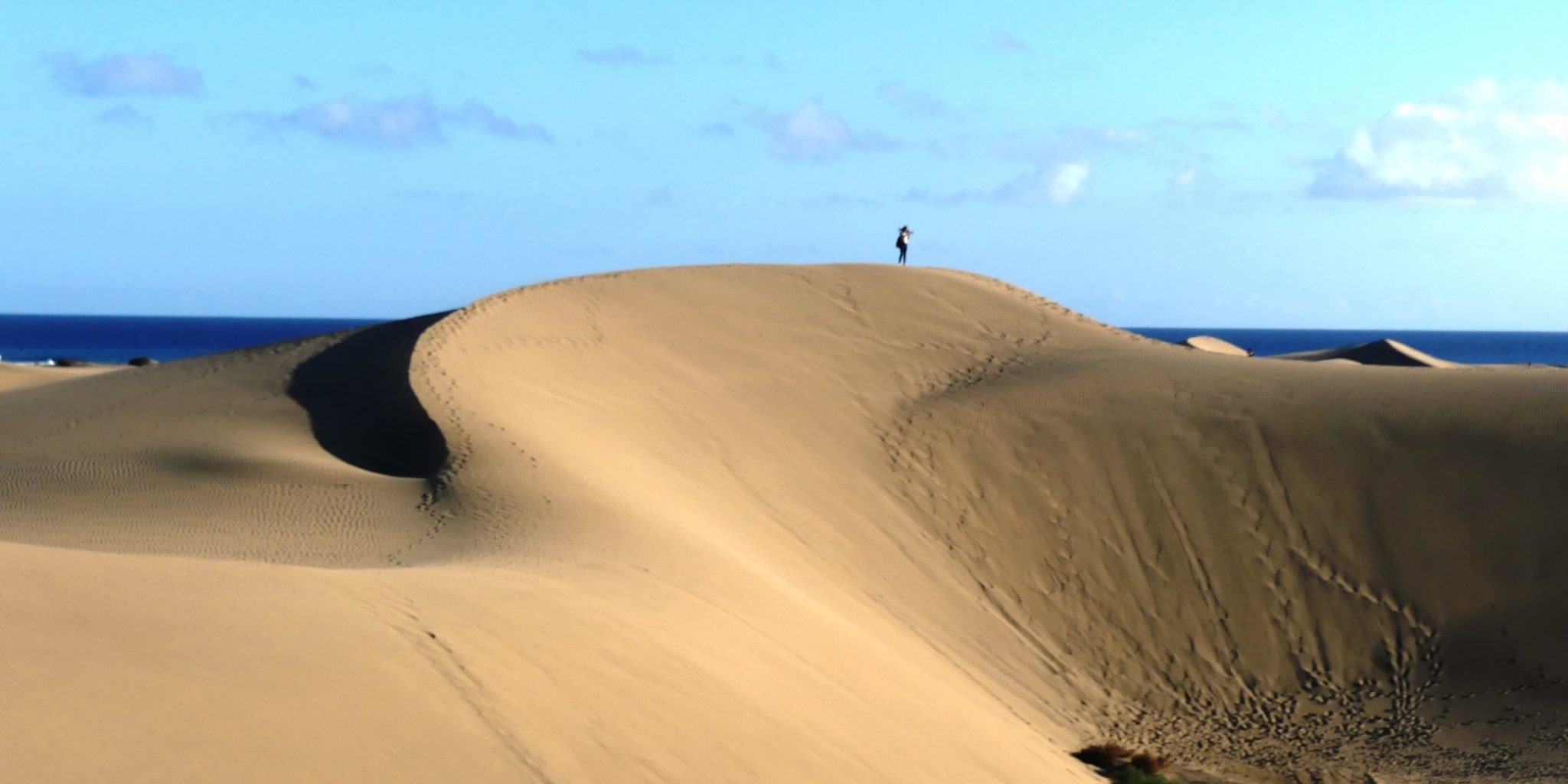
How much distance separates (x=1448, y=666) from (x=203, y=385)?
15.3 metres

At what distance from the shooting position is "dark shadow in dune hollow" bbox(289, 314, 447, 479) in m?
13.3

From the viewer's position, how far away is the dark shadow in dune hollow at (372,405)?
13.3 m

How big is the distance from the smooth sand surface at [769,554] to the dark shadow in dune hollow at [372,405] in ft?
0.27

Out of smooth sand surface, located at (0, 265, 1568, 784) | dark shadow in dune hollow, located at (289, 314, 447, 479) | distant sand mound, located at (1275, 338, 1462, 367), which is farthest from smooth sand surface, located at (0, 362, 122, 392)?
distant sand mound, located at (1275, 338, 1462, 367)

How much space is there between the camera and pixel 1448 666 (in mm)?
14914

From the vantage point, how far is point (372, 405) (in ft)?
49.8

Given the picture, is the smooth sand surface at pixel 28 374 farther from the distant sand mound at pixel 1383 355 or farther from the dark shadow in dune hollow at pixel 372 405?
the distant sand mound at pixel 1383 355

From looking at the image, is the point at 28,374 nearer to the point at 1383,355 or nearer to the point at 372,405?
the point at 372,405

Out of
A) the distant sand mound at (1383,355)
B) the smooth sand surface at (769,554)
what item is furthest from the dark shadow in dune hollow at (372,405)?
the distant sand mound at (1383,355)

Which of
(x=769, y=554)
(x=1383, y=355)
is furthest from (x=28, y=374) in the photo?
(x=1383, y=355)

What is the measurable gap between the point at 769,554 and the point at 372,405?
16.4 ft

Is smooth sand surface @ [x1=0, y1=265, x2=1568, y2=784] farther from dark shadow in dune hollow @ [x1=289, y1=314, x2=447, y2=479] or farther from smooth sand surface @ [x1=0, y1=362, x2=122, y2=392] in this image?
smooth sand surface @ [x1=0, y1=362, x2=122, y2=392]

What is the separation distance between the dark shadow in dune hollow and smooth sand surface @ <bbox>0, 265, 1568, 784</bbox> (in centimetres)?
8

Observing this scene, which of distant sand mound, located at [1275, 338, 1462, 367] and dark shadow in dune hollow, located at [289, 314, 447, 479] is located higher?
distant sand mound, located at [1275, 338, 1462, 367]
